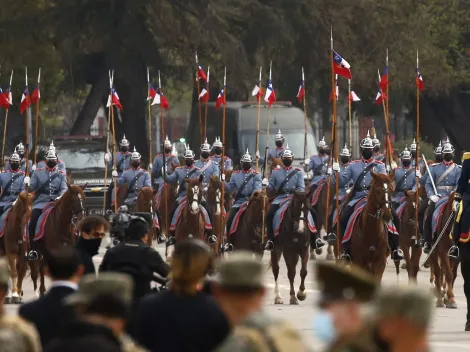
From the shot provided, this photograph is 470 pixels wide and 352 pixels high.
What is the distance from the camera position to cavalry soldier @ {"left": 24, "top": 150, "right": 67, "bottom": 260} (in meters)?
24.7

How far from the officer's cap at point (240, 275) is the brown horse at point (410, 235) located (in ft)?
57.4

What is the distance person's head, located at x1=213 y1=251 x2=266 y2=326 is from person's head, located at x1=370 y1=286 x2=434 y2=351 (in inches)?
43.0

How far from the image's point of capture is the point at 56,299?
9406 mm

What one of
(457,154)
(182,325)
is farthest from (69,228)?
(457,154)

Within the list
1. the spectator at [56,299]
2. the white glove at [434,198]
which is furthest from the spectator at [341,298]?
the white glove at [434,198]

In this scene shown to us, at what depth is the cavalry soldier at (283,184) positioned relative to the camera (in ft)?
81.4

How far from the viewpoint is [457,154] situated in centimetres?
5922

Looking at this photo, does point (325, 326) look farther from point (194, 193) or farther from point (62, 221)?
point (194, 193)

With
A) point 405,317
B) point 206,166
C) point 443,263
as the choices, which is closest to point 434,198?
point 443,263

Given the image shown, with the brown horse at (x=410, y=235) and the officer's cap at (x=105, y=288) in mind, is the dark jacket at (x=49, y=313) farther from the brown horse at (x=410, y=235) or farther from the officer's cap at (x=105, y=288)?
the brown horse at (x=410, y=235)

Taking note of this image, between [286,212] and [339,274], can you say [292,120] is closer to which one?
[286,212]

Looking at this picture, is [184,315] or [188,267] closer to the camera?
[184,315]

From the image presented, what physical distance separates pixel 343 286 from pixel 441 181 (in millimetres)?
19436

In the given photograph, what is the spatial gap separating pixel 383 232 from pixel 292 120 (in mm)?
21557
